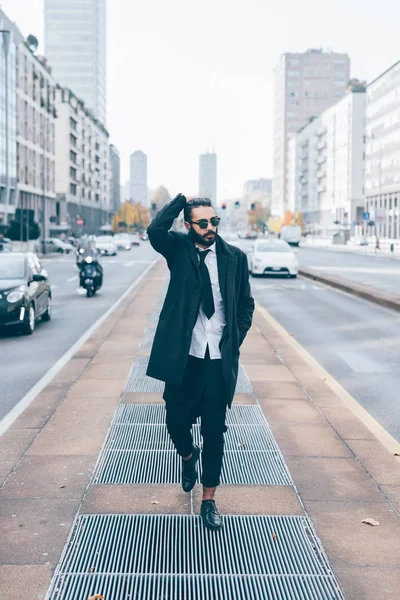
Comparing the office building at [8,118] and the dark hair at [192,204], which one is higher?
the office building at [8,118]

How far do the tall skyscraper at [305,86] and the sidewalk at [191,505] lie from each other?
607 ft

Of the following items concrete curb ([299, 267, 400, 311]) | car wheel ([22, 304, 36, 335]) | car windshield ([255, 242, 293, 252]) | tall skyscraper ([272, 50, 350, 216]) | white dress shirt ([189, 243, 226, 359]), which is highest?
tall skyscraper ([272, 50, 350, 216])

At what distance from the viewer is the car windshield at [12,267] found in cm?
1458

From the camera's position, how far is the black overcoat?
440 centimetres

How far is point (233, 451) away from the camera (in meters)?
6.13

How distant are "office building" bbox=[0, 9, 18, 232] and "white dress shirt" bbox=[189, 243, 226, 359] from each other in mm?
64469

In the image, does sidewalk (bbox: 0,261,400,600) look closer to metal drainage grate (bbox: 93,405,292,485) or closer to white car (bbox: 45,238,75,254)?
metal drainage grate (bbox: 93,405,292,485)

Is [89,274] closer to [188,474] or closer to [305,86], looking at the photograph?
[188,474]

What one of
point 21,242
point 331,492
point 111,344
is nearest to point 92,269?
point 111,344

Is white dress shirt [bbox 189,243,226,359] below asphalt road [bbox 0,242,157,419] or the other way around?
the other way around

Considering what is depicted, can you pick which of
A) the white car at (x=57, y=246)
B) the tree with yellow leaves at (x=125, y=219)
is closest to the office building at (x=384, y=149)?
the white car at (x=57, y=246)

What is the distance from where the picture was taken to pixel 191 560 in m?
4.04

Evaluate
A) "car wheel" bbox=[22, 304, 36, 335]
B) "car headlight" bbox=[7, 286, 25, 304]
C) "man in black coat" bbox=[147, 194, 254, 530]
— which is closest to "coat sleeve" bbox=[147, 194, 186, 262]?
"man in black coat" bbox=[147, 194, 254, 530]

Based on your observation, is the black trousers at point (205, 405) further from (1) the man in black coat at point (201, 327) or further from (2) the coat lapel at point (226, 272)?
(2) the coat lapel at point (226, 272)
